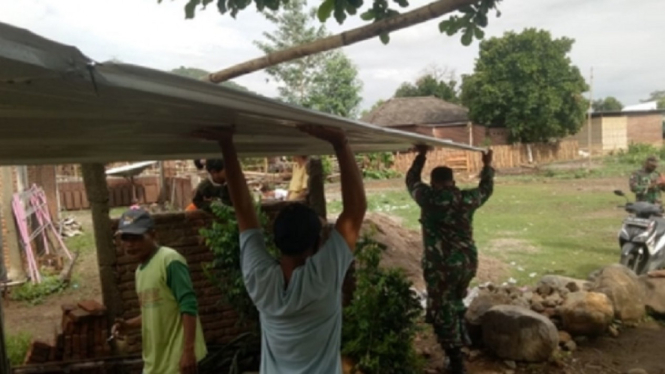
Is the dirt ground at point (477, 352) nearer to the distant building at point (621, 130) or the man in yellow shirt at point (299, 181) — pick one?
the man in yellow shirt at point (299, 181)

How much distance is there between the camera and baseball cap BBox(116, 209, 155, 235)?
2646 mm

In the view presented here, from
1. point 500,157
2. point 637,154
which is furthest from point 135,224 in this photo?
point 637,154

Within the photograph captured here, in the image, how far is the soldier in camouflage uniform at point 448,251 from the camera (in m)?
4.35

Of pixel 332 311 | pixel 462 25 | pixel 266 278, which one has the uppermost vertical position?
pixel 462 25

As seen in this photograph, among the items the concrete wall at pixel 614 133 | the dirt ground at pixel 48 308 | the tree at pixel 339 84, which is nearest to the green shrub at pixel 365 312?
the dirt ground at pixel 48 308

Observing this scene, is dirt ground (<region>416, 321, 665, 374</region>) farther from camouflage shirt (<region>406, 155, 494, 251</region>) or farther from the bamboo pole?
the bamboo pole

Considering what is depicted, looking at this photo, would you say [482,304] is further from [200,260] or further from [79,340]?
[79,340]

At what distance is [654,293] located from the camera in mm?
5781

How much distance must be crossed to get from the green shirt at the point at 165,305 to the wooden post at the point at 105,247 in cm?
182

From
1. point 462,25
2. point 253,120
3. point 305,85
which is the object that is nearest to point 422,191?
point 462,25

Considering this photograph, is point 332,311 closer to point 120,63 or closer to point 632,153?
point 120,63

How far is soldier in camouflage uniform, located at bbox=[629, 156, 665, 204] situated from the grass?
1338 millimetres

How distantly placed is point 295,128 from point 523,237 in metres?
9.47

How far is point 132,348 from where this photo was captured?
173 inches
